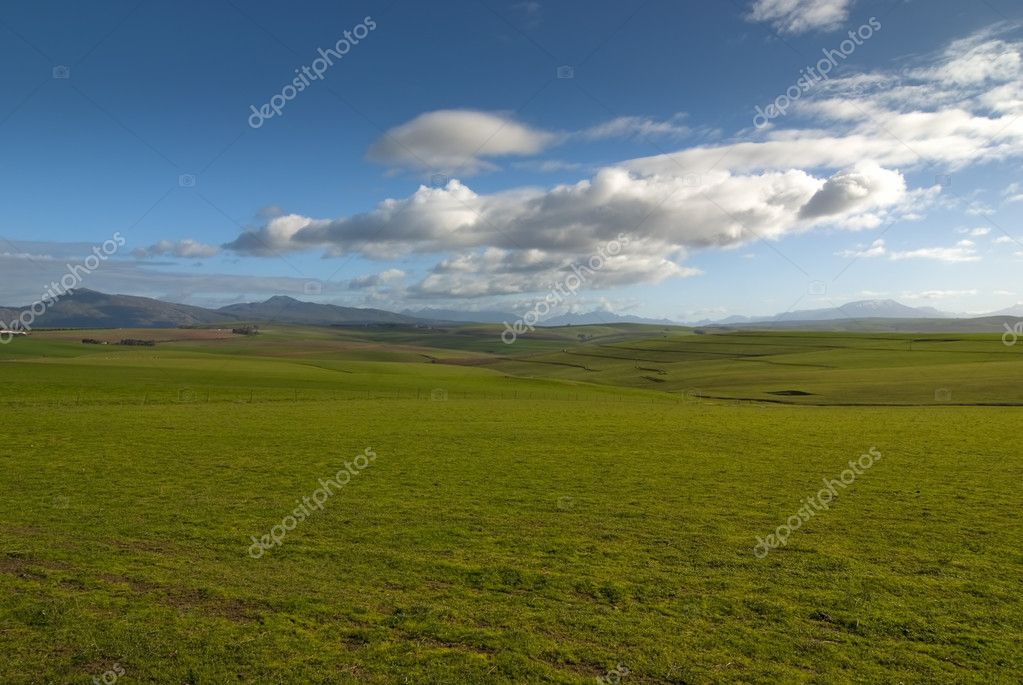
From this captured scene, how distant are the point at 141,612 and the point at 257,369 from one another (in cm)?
8859

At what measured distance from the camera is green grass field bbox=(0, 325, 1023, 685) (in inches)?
417

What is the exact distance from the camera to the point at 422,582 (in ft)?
46.0

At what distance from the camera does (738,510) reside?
21000 mm

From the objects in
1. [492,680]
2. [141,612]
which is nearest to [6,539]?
[141,612]

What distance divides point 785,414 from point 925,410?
555 inches

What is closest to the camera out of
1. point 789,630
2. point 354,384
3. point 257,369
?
point 789,630

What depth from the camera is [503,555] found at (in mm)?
15906

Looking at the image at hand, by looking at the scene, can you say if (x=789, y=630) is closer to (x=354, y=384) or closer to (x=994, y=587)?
(x=994, y=587)

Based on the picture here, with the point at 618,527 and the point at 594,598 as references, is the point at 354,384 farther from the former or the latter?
the point at 594,598

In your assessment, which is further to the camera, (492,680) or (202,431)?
(202,431)

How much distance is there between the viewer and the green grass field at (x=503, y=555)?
1059 cm

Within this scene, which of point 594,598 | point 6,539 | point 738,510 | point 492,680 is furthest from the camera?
point 738,510

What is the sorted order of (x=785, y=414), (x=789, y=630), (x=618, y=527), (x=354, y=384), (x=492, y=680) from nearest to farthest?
(x=492, y=680) < (x=789, y=630) < (x=618, y=527) < (x=785, y=414) < (x=354, y=384)

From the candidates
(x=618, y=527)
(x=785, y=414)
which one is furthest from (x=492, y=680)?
(x=785, y=414)
